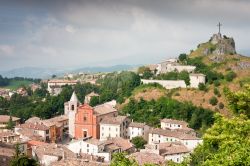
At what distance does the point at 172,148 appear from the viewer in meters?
47.5

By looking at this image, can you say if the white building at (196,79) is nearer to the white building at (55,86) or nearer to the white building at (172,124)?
the white building at (172,124)

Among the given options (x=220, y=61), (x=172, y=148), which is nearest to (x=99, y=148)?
(x=172, y=148)

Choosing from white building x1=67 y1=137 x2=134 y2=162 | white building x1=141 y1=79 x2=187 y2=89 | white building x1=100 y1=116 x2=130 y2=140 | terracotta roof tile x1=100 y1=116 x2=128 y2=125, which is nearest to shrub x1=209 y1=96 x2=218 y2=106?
white building x1=141 y1=79 x2=187 y2=89

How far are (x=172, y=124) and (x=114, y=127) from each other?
838 cm

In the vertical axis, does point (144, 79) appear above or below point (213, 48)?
below

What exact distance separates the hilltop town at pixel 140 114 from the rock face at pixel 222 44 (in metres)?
0.20

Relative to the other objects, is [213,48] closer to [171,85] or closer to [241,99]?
[171,85]

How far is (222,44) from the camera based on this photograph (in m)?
84.2

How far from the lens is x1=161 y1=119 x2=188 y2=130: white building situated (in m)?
59.9

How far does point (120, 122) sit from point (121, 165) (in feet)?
153

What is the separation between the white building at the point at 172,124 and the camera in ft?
A: 196

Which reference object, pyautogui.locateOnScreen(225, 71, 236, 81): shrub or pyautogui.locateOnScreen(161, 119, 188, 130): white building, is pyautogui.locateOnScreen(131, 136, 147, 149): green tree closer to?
pyautogui.locateOnScreen(161, 119, 188, 130): white building

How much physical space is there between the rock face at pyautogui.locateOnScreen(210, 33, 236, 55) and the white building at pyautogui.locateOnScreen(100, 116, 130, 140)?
102 feet

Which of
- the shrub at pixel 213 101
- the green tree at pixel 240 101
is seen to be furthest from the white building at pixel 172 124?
the green tree at pixel 240 101
